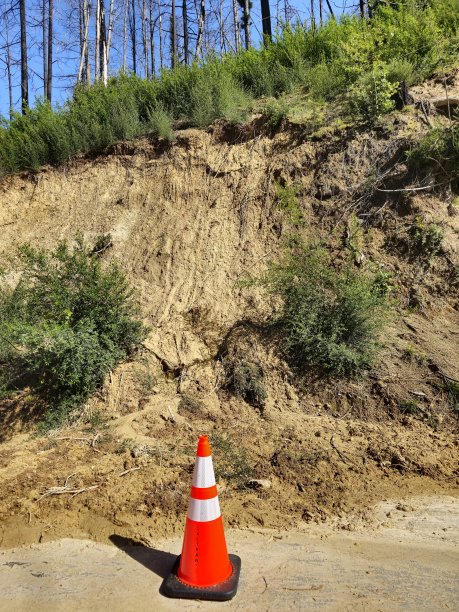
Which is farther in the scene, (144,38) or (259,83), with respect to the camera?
(144,38)

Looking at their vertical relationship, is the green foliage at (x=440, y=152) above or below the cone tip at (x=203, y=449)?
above

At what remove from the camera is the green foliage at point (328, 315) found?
5629 millimetres

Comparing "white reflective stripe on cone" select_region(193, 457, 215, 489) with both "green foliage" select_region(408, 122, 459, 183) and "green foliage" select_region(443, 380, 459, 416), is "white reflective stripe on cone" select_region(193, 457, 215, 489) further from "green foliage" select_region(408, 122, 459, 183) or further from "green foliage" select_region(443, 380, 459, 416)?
"green foliage" select_region(408, 122, 459, 183)

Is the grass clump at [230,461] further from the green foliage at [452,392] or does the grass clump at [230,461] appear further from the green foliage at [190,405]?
the green foliage at [452,392]

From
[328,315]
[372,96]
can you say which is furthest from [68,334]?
[372,96]

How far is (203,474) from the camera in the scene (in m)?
3.23

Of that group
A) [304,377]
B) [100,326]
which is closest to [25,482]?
[100,326]

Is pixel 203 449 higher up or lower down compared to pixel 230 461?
higher up

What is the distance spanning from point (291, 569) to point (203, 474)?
873 millimetres

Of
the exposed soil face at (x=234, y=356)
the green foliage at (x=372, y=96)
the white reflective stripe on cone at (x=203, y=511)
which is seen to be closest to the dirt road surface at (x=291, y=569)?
the exposed soil face at (x=234, y=356)

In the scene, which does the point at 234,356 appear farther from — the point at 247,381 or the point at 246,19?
the point at 246,19

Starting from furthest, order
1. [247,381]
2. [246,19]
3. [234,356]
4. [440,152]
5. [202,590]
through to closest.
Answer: [246,19] → [440,152] → [234,356] → [247,381] → [202,590]

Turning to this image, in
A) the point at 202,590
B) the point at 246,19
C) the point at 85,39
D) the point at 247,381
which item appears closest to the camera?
the point at 202,590

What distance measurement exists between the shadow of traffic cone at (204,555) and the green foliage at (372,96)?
6661 millimetres
